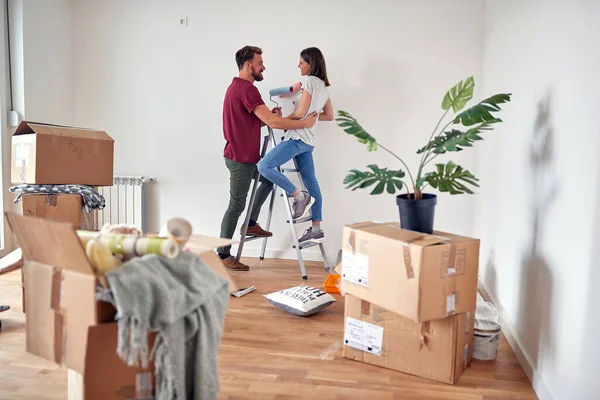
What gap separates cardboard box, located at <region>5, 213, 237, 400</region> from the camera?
1.40m

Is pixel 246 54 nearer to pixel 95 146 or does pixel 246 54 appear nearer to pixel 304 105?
pixel 304 105

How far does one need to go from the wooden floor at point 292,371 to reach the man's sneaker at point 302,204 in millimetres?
1008

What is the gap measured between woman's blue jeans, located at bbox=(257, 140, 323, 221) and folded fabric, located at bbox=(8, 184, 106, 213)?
1.13 meters

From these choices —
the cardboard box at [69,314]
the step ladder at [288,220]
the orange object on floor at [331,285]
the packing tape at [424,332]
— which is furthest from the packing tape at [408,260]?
the step ladder at [288,220]

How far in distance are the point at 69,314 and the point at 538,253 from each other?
→ 1.77m

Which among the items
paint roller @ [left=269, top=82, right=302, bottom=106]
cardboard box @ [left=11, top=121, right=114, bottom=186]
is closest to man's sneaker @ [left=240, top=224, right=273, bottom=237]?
paint roller @ [left=269, top=82, right=302, bottom=106]

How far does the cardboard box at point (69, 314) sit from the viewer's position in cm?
140

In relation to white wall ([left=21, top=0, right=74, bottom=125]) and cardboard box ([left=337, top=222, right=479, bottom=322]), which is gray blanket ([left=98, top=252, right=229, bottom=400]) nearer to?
cardboard box ([left=337, top=222, right=479, bottom=322])

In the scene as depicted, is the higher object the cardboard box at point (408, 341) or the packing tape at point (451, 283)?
the packing tape at point (451, 283)

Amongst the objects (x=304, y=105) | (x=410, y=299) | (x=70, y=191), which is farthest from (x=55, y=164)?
(x=410, y=299)

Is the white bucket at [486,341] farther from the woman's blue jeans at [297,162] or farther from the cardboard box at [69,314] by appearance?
the woman's blue jeans at [297,162]

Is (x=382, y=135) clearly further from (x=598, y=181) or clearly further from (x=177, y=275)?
(x=177, y=275)

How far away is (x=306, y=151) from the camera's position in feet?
12.3

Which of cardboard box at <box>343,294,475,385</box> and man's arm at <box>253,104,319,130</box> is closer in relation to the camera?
cardboard box at <box>343,294,475,385</box>
